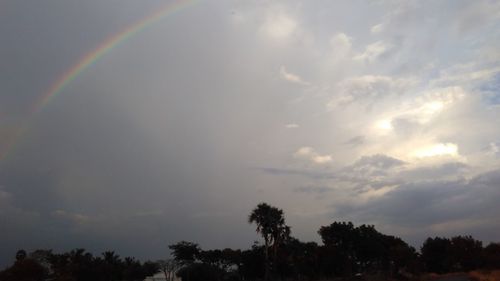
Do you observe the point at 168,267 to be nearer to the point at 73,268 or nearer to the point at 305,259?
the point at 73,268

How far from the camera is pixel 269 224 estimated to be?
78812mm

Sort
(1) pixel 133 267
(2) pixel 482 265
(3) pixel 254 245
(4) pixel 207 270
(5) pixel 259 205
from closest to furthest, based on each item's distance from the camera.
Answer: (2) pixel 482 265 → (5) pixel 259 205 → (4) pixel 207 270 → (3) pixel 254 245 → (1) pixel 133 267

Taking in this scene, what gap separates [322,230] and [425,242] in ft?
61.9

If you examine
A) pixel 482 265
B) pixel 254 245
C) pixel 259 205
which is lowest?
pixel 482 265

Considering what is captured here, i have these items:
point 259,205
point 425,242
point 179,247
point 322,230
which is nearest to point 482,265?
point 425,242

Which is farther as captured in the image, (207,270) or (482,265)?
(207,270)

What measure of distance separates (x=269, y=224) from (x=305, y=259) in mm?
9765

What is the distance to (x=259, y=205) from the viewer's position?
80.6 metres

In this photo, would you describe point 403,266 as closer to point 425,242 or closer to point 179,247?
point 425,242

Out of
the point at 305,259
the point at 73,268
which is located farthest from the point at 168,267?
the point at 305,259

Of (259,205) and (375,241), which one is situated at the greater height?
(259,205)

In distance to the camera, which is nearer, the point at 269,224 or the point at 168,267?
the point at 269,224

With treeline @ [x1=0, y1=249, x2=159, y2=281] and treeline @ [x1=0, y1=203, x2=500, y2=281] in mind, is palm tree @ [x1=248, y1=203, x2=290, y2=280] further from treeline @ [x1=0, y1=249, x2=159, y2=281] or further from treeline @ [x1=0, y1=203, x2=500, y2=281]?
treeline @ [x1=0, y1=249, x2=159, y2=281]

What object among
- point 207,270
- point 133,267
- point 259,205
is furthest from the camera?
point 133,267
